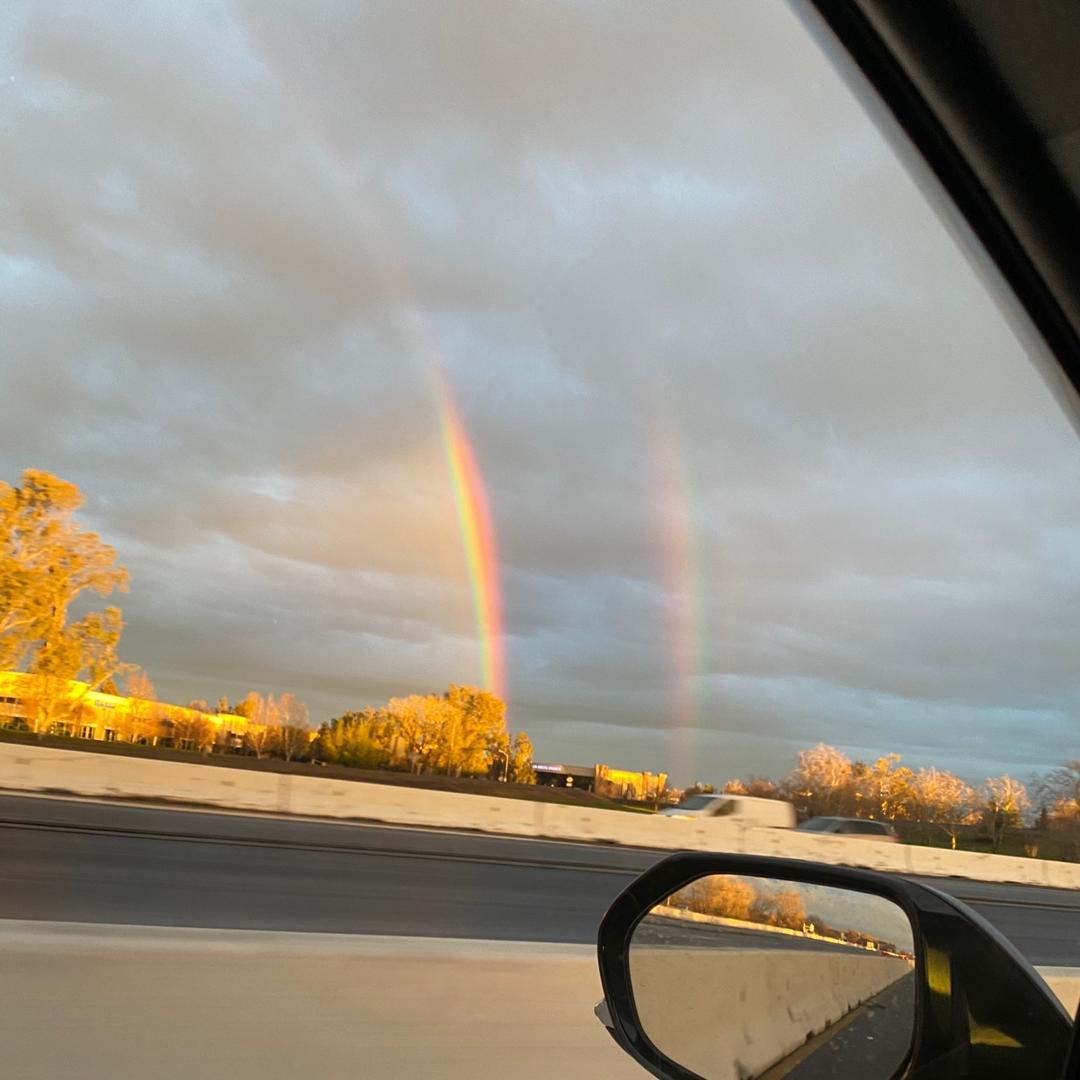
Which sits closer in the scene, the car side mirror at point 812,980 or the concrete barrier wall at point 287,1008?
the car side mirror at point 812,980

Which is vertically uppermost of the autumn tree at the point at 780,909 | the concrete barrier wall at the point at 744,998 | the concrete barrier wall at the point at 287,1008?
the autumn tree at the point at 780,909

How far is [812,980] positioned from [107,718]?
1180 inches

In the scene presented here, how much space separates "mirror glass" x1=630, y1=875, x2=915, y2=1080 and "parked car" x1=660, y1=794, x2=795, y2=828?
16.4 m

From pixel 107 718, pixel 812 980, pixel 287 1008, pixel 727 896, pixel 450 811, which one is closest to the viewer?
pixel 812 980

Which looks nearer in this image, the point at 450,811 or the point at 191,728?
the point at 450,811

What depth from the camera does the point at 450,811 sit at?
20906 millimetres

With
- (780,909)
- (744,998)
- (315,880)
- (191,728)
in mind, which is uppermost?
(191,728)

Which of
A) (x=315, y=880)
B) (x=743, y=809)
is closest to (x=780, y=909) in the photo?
(x=315, y=880)

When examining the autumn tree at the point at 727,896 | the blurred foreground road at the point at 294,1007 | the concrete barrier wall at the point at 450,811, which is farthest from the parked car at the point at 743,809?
the autumn tree at the point at 727,896

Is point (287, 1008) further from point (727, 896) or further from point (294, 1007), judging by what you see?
point (727, 896)

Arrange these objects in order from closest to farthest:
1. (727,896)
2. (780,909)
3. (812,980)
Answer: (812,980), (780,909), (727,896)

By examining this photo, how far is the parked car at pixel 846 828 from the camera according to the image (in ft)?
52.8

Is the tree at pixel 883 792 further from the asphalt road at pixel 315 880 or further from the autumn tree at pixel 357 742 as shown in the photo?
the autumn tree at pixel 357 742

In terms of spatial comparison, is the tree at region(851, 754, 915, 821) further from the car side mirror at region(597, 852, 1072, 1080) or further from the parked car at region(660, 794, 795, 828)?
the parked car at region(660, 794, 795, 828)
